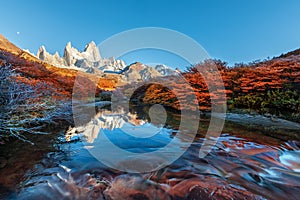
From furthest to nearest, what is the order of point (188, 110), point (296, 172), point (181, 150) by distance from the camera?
point (188, 110)
point (181, 150)
point (296, 172)

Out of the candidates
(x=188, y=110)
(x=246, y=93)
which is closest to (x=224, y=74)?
(x=246, y=93)

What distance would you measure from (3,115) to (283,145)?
6.69 m

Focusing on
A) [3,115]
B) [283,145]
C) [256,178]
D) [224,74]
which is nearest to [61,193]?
[3,115]

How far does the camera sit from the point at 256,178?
2.34 meters

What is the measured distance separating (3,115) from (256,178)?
4.79 m

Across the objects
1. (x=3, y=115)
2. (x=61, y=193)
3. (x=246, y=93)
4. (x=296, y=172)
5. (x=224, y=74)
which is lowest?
(x=61, y=193)

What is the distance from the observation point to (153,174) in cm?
234

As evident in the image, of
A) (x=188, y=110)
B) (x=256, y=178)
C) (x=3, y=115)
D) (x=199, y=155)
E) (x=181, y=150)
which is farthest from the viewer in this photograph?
(x=188, y=110)

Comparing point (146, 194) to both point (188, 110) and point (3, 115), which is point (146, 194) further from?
point (188, 110)

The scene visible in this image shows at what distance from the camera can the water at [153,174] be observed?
1.91 m

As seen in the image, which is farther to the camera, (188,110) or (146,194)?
(188,110)

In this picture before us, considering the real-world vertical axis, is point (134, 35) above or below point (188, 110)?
above

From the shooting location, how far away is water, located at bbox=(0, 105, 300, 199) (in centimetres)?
191

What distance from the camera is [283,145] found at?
383 centimetres
